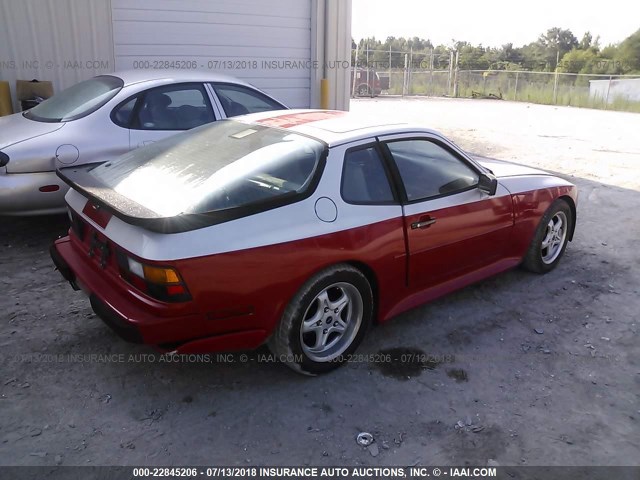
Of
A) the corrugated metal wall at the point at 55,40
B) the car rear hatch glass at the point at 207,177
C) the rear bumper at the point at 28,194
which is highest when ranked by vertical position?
the corrugated metal wall at the point at 55,40

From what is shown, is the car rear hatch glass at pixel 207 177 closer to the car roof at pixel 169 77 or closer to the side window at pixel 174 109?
the side window at pixel 174 109

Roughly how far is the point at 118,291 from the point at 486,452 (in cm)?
205

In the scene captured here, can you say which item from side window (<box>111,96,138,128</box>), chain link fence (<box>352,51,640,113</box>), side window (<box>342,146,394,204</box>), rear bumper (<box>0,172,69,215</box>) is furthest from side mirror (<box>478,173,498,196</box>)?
chain link fence (<box>352,51,640,113</box>)

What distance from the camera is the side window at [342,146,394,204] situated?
3170 mm

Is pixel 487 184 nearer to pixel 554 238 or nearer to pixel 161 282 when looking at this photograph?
pixel 554 238

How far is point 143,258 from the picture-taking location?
2.59 metres

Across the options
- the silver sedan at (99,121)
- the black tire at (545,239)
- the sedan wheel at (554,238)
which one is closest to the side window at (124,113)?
the silver sedan at (99,121)

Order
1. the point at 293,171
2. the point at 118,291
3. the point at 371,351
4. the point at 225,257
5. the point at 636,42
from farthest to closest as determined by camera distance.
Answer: the point at 636,42
the point at 371,351
the point at 293,171
the point at 118,291
the point at 225,257

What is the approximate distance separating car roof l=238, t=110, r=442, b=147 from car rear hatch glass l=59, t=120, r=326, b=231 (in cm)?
9

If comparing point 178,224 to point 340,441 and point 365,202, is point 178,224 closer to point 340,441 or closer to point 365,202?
point 365,202

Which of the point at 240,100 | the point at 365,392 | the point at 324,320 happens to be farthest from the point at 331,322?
the point at 240,100

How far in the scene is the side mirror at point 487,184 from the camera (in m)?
3.75

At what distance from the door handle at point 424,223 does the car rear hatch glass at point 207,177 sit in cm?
76

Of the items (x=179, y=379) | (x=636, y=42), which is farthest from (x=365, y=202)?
(x=636, y=42)
